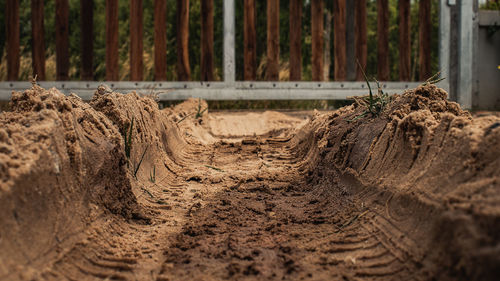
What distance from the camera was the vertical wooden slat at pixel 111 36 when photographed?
22.6 ft

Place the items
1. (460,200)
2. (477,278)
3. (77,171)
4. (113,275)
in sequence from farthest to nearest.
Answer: (77,171) → (113,275) → (460,200) → (477,278)

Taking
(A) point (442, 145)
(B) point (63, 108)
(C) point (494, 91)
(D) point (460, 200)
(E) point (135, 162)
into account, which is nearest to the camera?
(D) point (460, 200)

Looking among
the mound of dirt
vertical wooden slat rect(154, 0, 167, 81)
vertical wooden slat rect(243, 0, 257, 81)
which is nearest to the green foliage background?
vertical wooden slat rect(243, 0, 257, 81)

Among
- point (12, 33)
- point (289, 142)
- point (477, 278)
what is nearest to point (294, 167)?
point (289, 142)

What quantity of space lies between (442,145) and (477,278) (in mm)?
867

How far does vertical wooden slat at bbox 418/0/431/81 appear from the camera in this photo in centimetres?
754

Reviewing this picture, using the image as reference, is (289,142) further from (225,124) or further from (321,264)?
(321,264)

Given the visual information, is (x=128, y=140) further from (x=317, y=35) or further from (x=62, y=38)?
(x=317, y=35)

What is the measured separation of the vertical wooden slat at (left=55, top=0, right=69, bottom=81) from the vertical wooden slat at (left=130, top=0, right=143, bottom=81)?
92cm

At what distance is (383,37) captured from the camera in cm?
745

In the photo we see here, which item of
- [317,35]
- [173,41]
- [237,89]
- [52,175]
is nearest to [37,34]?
[237,89]

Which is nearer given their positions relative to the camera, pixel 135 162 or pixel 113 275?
pixel 113 275

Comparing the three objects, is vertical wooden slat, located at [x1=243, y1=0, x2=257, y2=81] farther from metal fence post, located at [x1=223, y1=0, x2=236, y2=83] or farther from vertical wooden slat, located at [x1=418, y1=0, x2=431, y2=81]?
vertical wooden slat, located at [x1=418, y1=0, x2=431, y2=81]

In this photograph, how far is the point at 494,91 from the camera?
9562 mm
